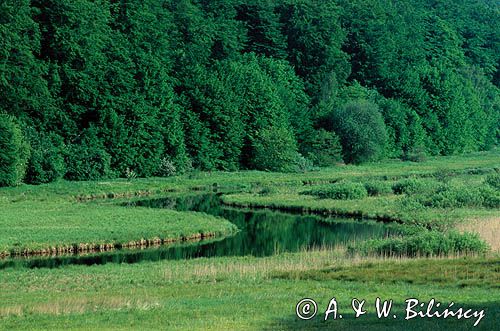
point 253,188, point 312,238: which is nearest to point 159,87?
point 253,188

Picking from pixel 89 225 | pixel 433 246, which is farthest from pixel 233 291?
pixel 89 225

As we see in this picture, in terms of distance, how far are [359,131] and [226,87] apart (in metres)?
16.4

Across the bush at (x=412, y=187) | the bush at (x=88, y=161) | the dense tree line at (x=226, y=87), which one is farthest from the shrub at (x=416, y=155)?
the bush at (x=88, y=161)

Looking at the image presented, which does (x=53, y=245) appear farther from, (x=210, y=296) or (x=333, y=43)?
(x=333, y=43)

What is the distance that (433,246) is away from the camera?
1499 inches

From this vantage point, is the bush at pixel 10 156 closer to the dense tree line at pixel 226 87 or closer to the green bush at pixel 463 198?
the dense tree line at pixel 226 87

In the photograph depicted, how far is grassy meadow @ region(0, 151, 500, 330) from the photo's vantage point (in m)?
23.0

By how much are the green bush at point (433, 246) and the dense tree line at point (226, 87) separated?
3808cm

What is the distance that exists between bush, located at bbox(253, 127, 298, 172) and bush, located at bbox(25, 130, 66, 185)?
23798 mm

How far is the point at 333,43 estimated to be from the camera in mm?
121938

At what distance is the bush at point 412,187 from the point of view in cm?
6781

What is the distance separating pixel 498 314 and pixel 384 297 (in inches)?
198

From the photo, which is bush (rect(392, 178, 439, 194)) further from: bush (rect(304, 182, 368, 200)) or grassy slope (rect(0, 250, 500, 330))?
grassy slope (rect(0, 250, 500, 330))

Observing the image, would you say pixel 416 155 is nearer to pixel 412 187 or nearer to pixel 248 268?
pixel 412 187
